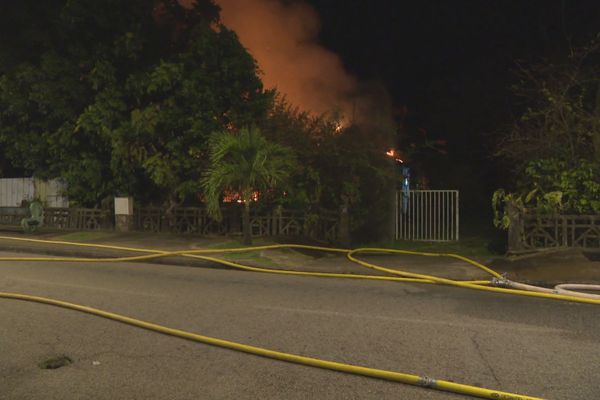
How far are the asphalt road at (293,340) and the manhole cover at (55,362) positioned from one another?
0.07 m

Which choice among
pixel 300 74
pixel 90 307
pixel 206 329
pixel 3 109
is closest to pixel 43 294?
pixel 90 307

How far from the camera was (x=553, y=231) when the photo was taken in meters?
11.3

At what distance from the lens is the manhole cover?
4.94 metres

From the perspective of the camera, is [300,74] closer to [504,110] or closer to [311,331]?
[504,110]

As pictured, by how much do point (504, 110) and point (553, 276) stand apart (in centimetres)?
1860

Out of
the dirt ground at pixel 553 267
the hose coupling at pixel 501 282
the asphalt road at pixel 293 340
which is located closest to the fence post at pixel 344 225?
the dirt ground at pixel 553 267

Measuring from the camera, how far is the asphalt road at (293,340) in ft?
14.6

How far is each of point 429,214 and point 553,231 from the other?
4.55m

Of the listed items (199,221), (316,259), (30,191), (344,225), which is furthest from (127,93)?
(316,259)

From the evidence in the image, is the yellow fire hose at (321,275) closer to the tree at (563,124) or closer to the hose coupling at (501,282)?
the hose coupling at (501,282)

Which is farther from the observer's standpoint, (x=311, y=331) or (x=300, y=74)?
(x=300, y=74)

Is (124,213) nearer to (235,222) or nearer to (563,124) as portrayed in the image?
(235,222)

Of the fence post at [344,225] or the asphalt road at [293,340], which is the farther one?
the fence post at [344,225]

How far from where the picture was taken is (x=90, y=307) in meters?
7.19
